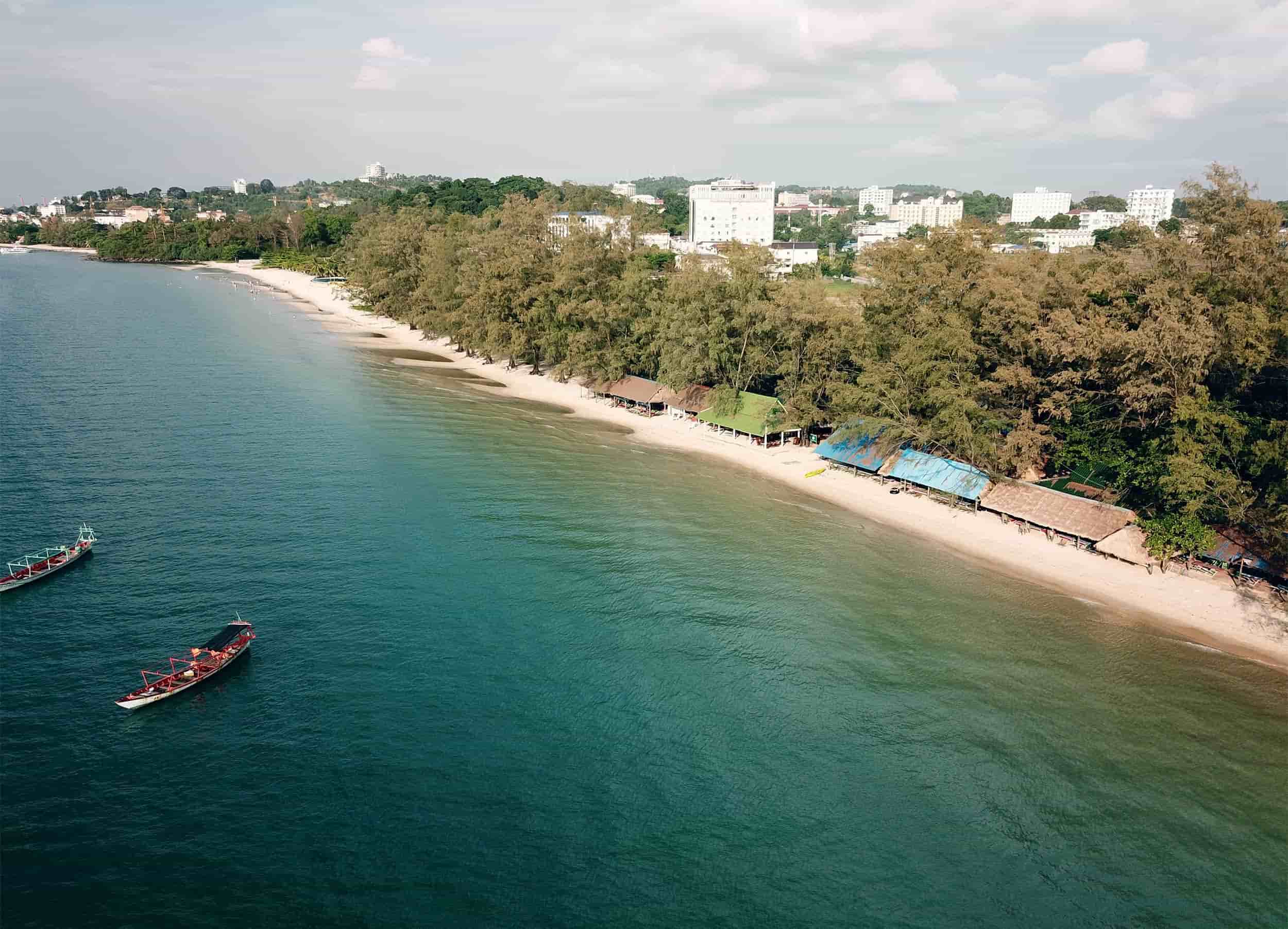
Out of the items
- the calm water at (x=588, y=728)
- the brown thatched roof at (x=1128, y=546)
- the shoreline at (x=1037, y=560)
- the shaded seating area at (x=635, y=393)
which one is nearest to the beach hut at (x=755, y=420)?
the shoreline at (x=1037, y=560)

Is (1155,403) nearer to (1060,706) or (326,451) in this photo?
(1060,706)

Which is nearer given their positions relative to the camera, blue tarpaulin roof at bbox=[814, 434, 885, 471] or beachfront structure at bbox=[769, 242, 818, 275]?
blue tarpaulin roof at bbox=[814, 434, 885, 471]

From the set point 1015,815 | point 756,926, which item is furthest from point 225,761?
point 1015,815

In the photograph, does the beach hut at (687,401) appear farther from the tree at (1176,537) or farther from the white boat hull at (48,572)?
the white boat hull at (48,572)

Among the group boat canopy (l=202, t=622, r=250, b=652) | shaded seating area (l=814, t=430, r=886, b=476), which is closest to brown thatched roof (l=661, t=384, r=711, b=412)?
shaded seating area (l=814, t=430, r=886, b=476)

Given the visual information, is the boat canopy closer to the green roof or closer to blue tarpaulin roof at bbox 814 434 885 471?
blue tarpaulin roof at bbox 814 434 885 471
